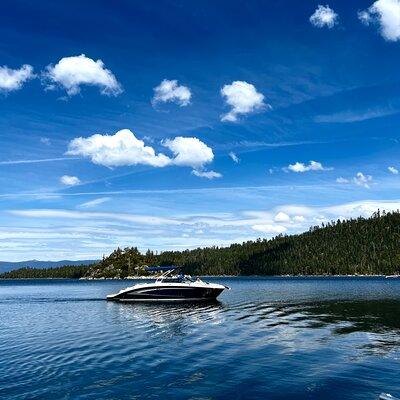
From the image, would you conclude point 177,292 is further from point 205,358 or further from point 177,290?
point 205,358

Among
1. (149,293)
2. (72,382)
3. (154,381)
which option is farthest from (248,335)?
(149,293)

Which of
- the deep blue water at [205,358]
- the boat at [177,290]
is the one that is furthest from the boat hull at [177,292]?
the deep blue water at [205,358]

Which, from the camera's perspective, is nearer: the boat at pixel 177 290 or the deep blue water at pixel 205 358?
the deep blue water at pixel 205 358

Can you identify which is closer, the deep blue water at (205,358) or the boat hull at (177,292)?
the deep blue water at (205,358)

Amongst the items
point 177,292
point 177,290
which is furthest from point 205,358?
point 177,292

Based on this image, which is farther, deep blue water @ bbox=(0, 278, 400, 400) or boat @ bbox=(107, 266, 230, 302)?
boat @ bbox=(107, 266, 230, 302)

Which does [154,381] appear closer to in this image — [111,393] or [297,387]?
[111,393]

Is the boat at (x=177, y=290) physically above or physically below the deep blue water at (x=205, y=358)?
above

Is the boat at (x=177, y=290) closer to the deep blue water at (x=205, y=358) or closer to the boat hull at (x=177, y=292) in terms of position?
the boat hull at (x=177, y=292)

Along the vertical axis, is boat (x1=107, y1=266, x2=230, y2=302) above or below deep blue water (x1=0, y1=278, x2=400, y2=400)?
above

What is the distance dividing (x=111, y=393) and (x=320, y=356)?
1516 cm

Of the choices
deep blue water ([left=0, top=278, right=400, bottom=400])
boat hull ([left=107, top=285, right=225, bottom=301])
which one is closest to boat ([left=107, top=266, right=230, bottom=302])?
boat hull ([left=107, top=285, right=225, bottom=301])

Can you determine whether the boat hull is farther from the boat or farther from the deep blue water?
the deep blue water

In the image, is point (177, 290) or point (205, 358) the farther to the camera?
point (177, 290)
